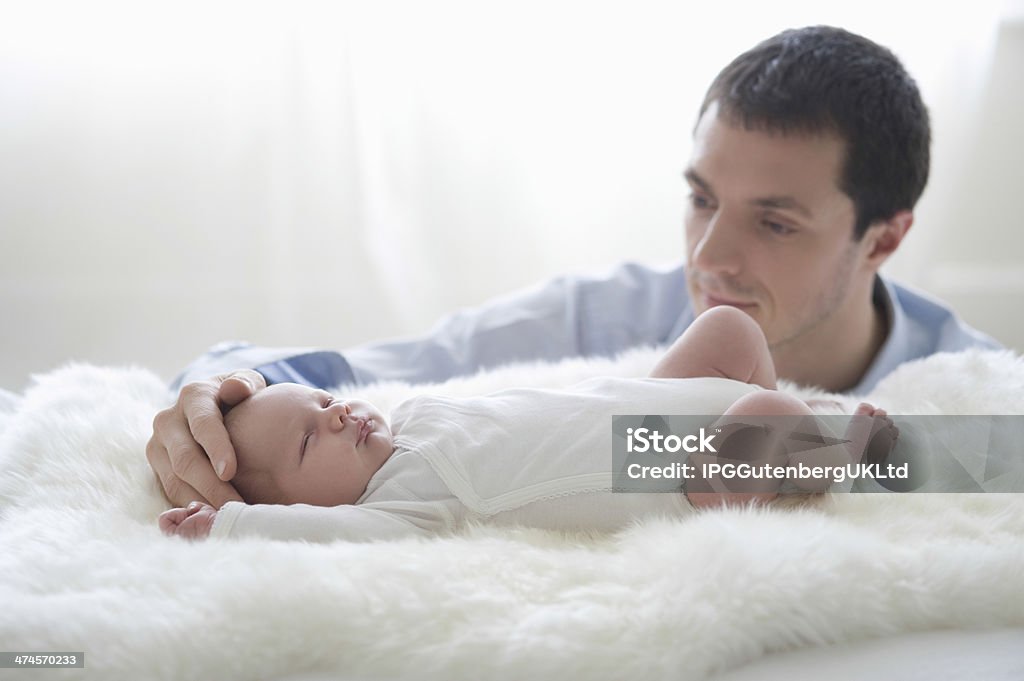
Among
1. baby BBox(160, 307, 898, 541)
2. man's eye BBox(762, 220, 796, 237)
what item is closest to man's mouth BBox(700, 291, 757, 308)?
man's eye BBox(762, 220, 796, 237)

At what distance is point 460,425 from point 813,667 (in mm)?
435

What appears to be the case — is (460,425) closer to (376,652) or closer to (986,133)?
(376,652)

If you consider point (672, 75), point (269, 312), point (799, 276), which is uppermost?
point (672, 75)

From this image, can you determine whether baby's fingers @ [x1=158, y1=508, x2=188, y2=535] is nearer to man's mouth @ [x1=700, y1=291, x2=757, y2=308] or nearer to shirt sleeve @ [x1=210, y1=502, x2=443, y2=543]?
shirt sleeve @ [x1=210, y1=502, x2=443, y2=543]

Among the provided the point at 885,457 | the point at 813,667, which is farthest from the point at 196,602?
the point at 885,457

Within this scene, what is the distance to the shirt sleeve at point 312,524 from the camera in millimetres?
853

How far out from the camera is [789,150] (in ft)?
4.50

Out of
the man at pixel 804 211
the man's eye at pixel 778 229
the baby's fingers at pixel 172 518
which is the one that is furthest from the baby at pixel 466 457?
the man's eye at pixel 778 229

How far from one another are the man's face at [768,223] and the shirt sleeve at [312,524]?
0.71m

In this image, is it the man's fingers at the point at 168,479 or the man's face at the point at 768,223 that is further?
the man's face at the point at 768,223

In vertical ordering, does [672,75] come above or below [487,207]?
above

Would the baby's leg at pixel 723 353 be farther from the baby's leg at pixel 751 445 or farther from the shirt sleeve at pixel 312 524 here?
the shirt sleeve at pixel 312 524

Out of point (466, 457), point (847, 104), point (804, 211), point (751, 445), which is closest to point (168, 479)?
point (466, 457)

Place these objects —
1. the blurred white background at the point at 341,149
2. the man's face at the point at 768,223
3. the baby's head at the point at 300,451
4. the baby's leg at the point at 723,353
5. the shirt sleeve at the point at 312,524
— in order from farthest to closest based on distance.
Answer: the blurred white background at the point at 341,149
the man's face at the point at 768,223
the baby's leg at the point at 723,353
the baby's head at the point at 300,451
the shirt sleeve at the point at 312,524
